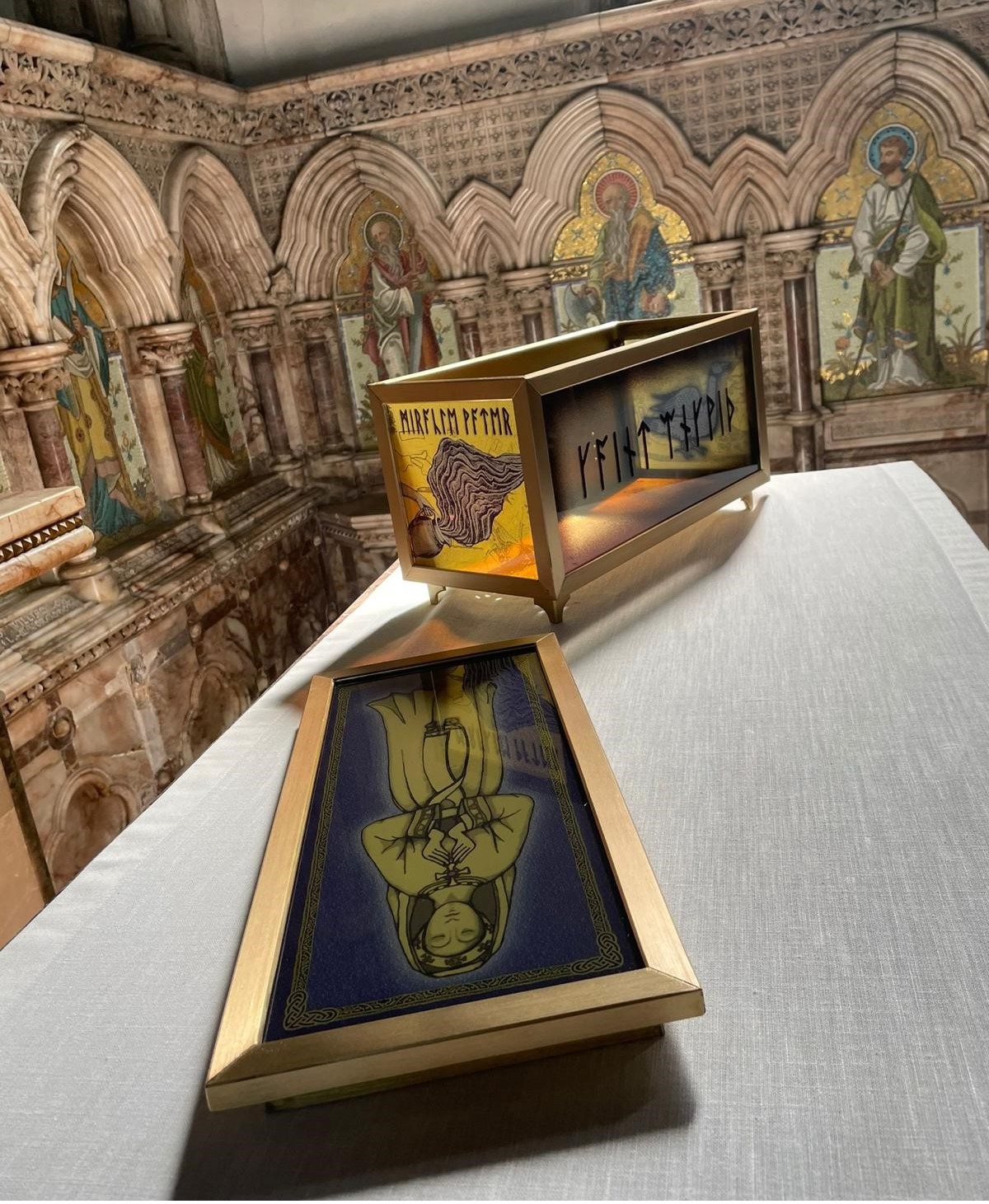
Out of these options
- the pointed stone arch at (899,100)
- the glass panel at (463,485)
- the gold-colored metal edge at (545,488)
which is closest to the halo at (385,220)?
the pointed stone arch at (899,100)

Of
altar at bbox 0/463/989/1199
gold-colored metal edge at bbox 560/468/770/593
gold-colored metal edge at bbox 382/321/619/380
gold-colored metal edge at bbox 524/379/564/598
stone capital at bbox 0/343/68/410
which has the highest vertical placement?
stone capital at bbox 0/343/68/410

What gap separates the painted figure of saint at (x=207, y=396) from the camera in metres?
5.48

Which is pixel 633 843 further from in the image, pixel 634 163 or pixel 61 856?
pixel 634 163

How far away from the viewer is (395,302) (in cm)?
609

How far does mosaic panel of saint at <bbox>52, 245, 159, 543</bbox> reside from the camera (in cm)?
447

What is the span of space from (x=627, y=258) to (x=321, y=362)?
78.9 inches

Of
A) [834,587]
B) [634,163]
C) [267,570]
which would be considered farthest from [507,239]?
[834,587]

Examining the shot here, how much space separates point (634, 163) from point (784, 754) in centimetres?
511

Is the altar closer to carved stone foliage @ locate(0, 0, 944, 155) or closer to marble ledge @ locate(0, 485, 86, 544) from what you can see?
marble ledge @ locate(0, 485, 86, 544)

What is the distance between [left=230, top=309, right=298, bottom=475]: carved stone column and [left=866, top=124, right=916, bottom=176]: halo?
3.52 m

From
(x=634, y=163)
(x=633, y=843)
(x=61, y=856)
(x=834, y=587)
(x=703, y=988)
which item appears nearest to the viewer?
(x=703, y=988)

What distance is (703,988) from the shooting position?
0.81 metres

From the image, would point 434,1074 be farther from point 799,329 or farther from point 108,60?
point 799,329

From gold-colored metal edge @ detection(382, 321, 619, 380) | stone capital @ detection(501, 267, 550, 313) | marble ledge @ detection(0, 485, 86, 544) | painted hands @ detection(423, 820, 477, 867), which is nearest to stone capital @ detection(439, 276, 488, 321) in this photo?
stone capital @ detection(501, 267, 550, 313)
